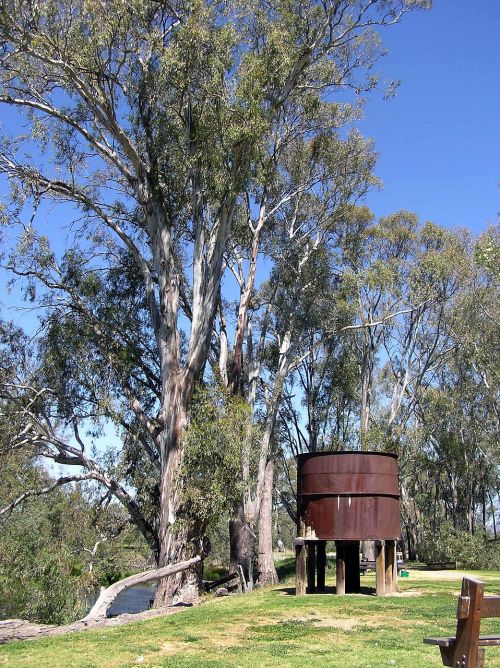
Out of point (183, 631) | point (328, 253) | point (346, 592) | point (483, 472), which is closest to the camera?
point (183, 631)

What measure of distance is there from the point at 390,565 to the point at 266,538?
25.1ft

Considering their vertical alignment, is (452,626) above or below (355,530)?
below

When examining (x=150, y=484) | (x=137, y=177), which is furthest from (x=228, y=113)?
(x=150, y=484)

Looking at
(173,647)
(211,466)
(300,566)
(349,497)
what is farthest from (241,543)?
(173,647)

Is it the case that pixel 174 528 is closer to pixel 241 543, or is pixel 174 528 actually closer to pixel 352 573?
pixel 352 573

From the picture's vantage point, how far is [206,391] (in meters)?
14.8

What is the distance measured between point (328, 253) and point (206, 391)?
1109 cm

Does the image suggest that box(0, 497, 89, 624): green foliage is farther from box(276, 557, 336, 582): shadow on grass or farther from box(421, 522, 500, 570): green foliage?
box(421, 522, 500, 570): green foliage

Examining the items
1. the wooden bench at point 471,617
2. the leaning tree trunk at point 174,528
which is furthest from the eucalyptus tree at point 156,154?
the wooden bench at point 471,617

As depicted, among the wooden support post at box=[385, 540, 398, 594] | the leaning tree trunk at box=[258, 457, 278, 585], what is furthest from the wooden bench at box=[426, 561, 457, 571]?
the wooden support post at box=[385, 540, 398, 594]

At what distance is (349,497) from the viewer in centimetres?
1239

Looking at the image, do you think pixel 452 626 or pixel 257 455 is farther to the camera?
pixel 257 455

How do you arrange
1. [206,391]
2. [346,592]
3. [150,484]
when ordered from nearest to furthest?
1. [346,592]
2. [206,391]
3. [150,484]

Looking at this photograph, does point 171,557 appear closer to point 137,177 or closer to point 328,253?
point 137,177
